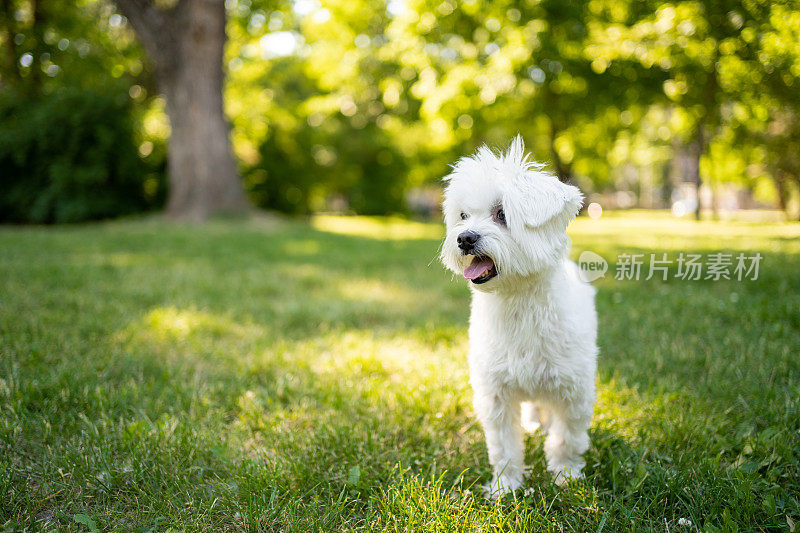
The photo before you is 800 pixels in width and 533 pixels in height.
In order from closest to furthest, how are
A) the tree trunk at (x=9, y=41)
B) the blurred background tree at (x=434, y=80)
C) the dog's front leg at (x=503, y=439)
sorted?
the dog's front leg at (x=503, y=439) → the blurred background tree at (x=434, y=80) → the tree trunk at (x=9, y=41)

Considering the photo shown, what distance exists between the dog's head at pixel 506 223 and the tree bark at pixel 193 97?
10.7m

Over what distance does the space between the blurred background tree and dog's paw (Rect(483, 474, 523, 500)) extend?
593cm

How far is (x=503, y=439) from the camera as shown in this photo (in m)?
2.33

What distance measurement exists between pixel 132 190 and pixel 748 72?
1553 centimetres

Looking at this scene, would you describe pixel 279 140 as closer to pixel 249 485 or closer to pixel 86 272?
Result: pixel 86 272

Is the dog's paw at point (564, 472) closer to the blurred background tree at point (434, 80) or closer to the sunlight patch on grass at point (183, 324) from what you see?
the sunlight patch on grass at point (183, 324)

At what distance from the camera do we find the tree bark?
1137 centimetres

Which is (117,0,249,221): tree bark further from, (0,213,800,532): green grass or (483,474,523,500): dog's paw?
(483,474,523,500): dog's paw

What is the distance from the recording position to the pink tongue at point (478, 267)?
2270mm

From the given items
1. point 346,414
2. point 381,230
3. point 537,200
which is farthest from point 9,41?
point 537,200

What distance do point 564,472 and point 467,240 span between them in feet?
3.94

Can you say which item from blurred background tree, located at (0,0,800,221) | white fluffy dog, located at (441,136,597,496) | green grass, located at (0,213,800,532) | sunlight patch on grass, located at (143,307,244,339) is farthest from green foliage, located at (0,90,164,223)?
white fluffy dog, located at (441,136,597,496)

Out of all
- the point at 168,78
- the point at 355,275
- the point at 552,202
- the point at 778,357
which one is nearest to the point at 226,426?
the point at 552,202

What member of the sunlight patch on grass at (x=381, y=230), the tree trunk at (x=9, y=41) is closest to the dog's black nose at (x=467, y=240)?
the sunlight patch on grass at (x=381, y=230)
